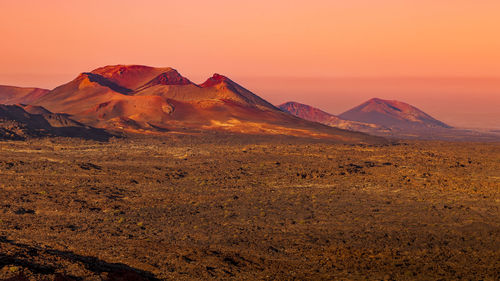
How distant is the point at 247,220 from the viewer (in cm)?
2847

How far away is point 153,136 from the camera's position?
98188 millimetres

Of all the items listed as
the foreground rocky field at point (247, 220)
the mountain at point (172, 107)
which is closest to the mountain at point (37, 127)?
the mountain at point (172, 107)

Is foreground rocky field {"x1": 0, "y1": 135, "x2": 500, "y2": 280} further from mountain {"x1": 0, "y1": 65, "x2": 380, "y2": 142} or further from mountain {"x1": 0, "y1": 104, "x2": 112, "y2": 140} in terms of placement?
mountain {"x1": 0, "y1": 65, "x2": 380, "y2": 142}

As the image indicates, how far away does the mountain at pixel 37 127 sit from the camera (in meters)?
82.6

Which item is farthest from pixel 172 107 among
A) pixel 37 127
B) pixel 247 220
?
pixel 247 220

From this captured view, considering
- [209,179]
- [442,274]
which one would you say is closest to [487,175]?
[209,179]

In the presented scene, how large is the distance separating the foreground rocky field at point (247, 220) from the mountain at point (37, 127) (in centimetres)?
2655

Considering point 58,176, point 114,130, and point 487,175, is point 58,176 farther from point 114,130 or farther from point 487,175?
point 114,130

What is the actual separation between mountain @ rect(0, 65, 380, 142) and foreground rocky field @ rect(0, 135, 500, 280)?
56696mm

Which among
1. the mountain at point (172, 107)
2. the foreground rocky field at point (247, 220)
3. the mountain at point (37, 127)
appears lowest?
the foreground rocky field at point (247, 220)

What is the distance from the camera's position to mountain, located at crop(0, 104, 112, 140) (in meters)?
82.6

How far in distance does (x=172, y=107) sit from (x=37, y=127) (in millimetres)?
41122

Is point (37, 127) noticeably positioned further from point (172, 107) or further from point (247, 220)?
point (247, 220)

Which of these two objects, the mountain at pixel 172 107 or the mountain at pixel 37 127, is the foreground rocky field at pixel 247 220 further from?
the mountain at pixel 172 107
